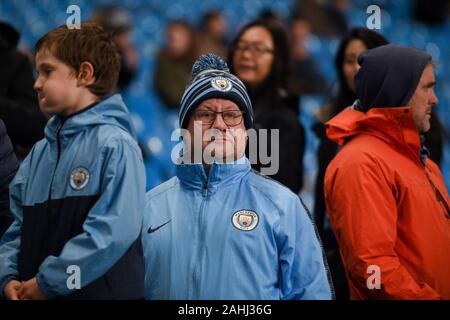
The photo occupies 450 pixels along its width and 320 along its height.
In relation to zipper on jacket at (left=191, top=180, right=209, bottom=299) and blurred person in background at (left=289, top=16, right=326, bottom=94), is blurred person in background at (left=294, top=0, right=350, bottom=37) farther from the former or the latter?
zipper on jacket at (left=191, top=180, right=209, bottom=299)

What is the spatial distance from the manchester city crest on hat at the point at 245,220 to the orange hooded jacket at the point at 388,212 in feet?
1.21

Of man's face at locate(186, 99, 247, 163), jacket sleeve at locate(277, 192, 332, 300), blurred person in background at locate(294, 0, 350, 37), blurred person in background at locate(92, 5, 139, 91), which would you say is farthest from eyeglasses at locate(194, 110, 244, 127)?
blurred person in background at locate(294, 0, 350, 37)

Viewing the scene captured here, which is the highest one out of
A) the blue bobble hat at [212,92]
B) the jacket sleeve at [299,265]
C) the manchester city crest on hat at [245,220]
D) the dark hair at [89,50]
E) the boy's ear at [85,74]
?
the dark hair at [89,50]

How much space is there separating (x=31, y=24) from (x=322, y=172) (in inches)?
145

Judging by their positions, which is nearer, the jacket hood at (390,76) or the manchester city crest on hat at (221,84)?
the manchester city crest on hat at (221,84)

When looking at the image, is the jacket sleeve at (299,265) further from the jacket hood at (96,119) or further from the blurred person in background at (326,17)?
the blurred person in background at (326,17)

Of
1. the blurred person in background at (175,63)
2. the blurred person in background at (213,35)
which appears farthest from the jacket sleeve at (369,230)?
the blurred person in background at (213,35)

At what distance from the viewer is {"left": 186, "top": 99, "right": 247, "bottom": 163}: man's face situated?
2668mm

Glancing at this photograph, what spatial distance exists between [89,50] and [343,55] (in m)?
1.64

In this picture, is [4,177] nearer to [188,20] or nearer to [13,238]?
[13,238]

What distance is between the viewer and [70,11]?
3.14m

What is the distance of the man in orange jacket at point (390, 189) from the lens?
274cm

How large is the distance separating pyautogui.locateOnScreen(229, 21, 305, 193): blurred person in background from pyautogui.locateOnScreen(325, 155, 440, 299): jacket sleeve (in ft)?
2.51
